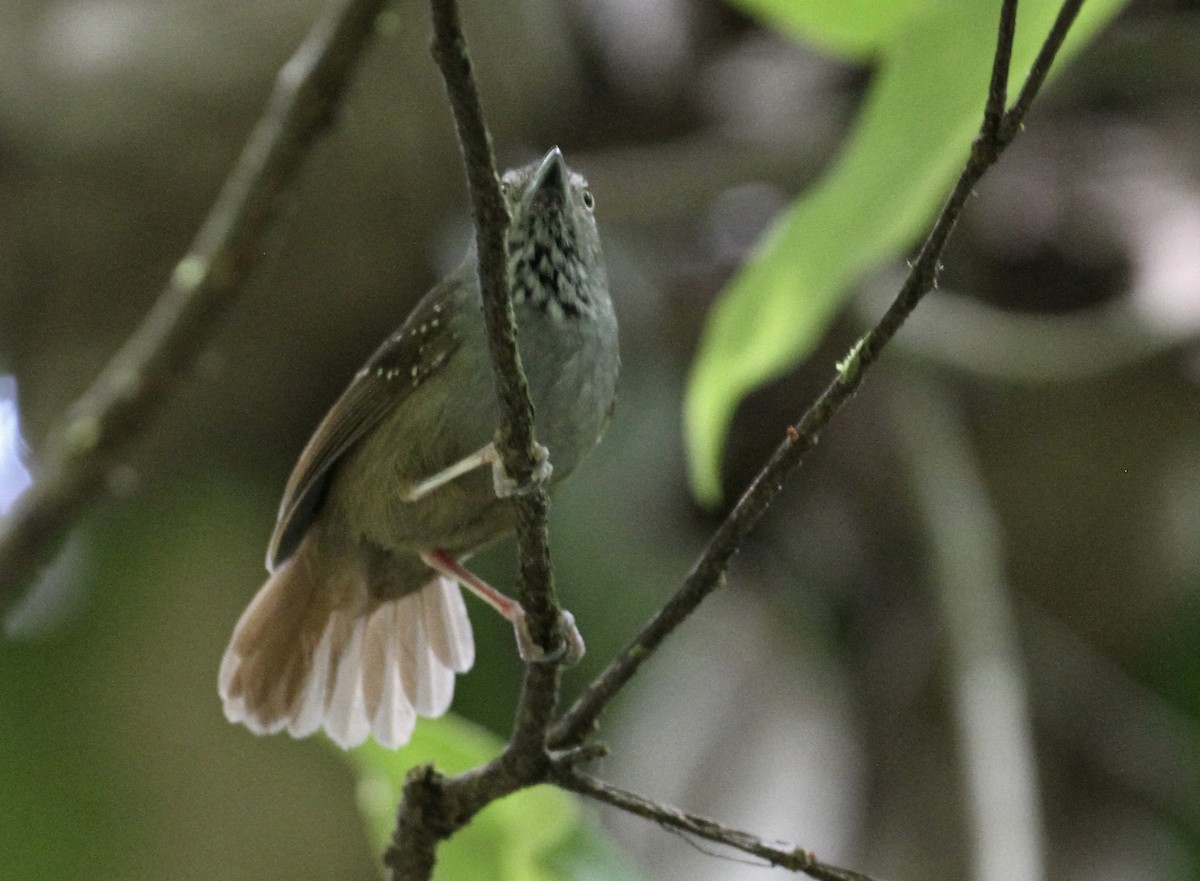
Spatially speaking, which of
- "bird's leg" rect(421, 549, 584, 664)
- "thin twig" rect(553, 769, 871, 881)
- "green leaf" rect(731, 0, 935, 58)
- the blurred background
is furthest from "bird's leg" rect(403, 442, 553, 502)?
the blurred background

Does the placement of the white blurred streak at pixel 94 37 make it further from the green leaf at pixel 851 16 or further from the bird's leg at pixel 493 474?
the bird's leg at pixel 493 474

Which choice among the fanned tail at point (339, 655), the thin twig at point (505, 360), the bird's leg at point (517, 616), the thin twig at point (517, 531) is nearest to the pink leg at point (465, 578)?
the bird's leg at point (517, 616)

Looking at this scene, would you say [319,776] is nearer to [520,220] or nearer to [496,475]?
[520,220]

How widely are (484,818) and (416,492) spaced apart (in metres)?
0.52

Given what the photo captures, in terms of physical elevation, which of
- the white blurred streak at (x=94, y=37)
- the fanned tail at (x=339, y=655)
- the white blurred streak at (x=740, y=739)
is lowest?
the fanned tail at (x=339, y=655)

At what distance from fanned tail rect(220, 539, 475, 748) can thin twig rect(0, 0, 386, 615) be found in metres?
0.48

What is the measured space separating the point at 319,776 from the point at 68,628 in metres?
0.80

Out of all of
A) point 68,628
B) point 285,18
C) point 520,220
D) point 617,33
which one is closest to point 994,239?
point 617,33

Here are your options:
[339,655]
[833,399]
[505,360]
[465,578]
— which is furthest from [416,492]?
[833,399]

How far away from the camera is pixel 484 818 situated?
2.12 meters

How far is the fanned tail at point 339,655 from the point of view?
223 cm

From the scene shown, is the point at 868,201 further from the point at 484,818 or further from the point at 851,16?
the point at 484,818

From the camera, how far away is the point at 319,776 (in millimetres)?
3895

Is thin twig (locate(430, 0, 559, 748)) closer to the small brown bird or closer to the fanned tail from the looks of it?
the small brown bird
